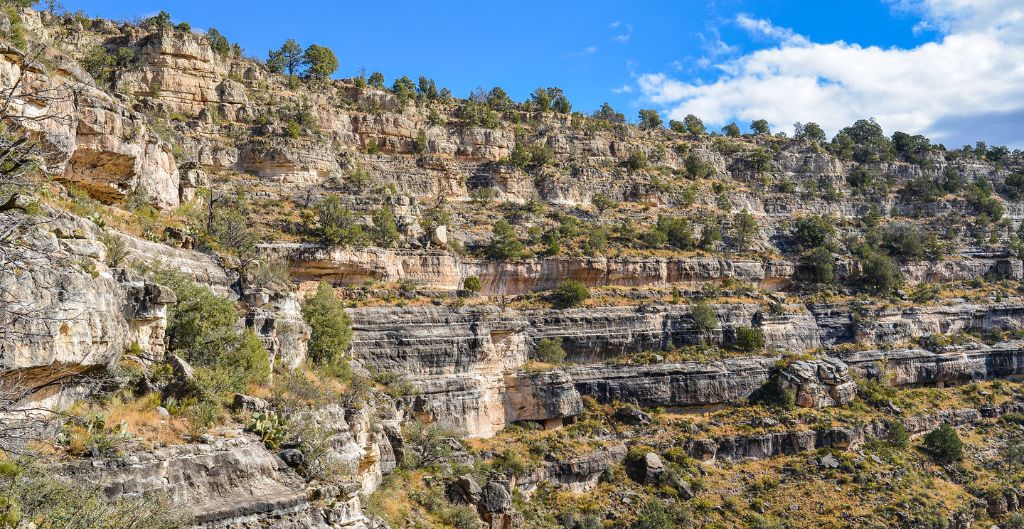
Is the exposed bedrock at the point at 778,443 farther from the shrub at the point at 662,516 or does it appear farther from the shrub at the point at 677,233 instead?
the shrub at the point at 677,233

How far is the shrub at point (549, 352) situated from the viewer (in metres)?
43.9

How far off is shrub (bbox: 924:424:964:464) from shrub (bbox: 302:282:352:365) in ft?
130

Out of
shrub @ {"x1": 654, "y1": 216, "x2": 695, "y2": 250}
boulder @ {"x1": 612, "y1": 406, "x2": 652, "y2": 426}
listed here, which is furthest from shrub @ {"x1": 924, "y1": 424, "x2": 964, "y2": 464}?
shrub @ {"x1": 654, "y1": 216, "x2": 695, "y2": 250}

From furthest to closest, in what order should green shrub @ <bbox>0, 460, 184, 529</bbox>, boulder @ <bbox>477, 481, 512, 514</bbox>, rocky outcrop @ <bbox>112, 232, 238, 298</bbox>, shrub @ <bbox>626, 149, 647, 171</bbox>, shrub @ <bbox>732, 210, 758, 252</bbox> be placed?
shrub @ <bbox>626, 149, 647, 171</bbox>, shrub @ <bbox>732, 210, 758, 252</bbox>, boulder @ <bbox>477, 481, 512, 514</bbox>, rocky outcrop @ <bbox>112, 232, 238, 298</bbox>, green shrub @ <bbox>0, 460, 184, 529</bbox>

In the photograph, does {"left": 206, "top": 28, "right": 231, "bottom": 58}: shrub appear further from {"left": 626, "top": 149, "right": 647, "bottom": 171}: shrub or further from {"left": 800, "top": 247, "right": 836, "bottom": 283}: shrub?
{"left": 800, "top": 247, "right": 836, "bottom": 283}: shrub

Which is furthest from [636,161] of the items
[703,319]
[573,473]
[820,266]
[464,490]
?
[464,490]

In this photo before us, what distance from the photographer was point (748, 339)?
162 feet

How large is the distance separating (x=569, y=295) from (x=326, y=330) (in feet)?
69.7

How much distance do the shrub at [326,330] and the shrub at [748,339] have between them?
30343mm

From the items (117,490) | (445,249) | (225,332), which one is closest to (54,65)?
(225,332)

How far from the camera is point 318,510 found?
14102mm

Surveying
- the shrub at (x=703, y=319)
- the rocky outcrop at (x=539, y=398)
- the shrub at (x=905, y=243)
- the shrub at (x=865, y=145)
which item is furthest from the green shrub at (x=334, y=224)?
the shrub at (x=865, y=145)

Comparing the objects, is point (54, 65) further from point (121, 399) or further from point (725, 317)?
point (725, 317)

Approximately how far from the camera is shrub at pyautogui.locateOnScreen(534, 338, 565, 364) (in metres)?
43.9
